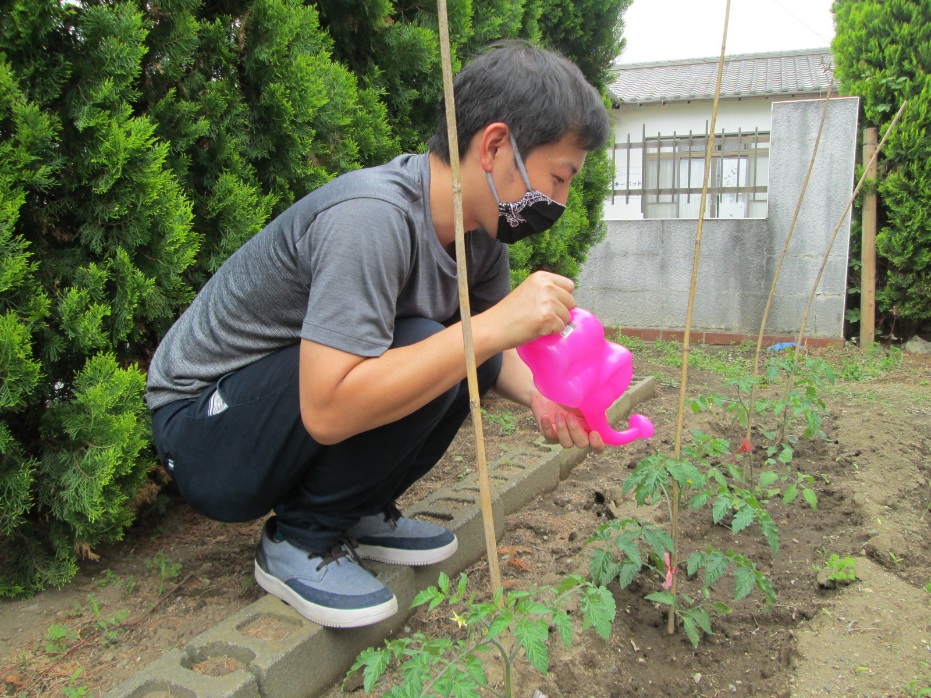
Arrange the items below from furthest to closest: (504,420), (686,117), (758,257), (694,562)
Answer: (686,117) < (758,257) < (504,420) < (694,562)

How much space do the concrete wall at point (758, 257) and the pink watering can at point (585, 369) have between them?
5.63 metres

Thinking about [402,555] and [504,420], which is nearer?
[402,555]

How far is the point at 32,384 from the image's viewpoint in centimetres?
166

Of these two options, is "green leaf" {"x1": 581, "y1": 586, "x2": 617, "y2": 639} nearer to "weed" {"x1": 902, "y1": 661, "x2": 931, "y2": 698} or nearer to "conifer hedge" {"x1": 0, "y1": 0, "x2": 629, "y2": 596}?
"weed" {"x1": 902, "y1": 661, "x2": 931, "y2": 698}

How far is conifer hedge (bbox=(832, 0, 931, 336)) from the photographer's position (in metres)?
6.20

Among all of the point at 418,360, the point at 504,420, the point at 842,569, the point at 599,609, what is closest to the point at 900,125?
the point at 504,420

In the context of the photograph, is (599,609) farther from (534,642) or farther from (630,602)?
(630,602)

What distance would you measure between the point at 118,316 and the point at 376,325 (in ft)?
2.88

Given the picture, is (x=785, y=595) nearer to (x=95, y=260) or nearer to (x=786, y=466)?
(x=786, y=466)

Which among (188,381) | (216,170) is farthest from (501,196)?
(216,170)

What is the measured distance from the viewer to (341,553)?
5.78 ft

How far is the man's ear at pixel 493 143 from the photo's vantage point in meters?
1.54

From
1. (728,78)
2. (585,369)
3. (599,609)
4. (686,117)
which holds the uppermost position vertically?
(728,78)

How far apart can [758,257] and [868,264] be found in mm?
936
